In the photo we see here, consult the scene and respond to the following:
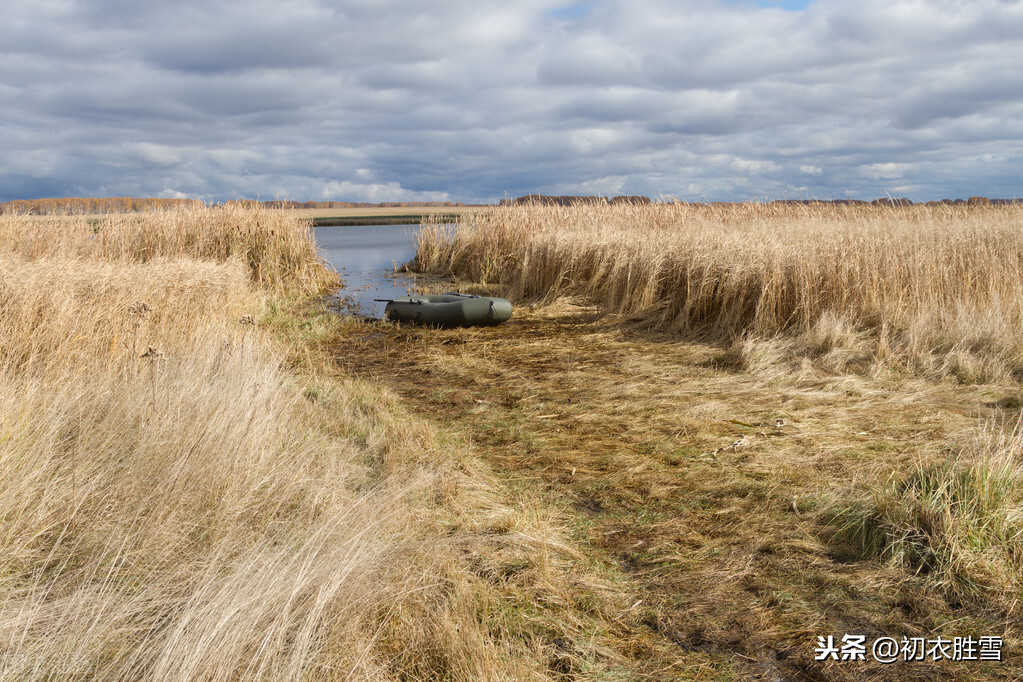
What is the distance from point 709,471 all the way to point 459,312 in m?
6.28

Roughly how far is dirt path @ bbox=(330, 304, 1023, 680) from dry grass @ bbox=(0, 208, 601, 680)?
49 centimetres

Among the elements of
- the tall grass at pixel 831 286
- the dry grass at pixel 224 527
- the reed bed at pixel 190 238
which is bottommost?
the dry grass at pixel 224 527

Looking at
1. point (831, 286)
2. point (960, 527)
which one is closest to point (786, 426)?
point (960, 527)

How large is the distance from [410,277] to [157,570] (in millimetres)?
15694

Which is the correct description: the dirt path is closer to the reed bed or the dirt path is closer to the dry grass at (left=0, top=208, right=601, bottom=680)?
the dry grass at (left=0, top=208, right=601, bottom=680)

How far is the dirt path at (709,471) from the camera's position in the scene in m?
2.81

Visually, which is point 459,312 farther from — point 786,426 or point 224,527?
point 224,527

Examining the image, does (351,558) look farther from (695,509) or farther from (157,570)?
(695,509)

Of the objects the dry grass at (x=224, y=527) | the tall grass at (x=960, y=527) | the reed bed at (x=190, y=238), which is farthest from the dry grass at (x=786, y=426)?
the reed bed at (x=190, y=238)

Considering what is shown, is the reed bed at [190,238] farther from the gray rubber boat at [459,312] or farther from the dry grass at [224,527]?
the dry grass at [224,527]

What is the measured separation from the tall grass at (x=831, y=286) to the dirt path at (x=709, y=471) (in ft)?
2.53

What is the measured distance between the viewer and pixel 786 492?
409 cm

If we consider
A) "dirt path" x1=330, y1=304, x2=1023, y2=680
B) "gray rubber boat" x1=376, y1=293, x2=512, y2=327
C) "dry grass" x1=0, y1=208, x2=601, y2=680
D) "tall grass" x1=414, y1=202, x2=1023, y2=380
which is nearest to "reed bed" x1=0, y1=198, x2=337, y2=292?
"gray rubber boat" x1=376, y1=293, x2=512, y2=327

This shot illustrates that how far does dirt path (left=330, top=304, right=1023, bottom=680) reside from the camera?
9.21ft
